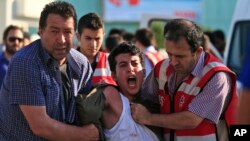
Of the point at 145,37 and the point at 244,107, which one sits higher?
the point at 244,107

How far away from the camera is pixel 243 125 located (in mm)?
2912

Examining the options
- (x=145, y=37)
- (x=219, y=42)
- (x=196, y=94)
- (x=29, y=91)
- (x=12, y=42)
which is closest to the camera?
(x=29, y=91)

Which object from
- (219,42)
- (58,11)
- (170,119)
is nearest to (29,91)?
(58,11)

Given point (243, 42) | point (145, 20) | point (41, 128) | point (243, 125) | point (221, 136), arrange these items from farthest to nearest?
point (145, 20) < point (243, 42) < point (221, 136) < point (41, 128) < point (243, 125)

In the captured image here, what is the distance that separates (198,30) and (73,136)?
3.06 feet

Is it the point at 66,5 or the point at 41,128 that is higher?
the point at 66,5

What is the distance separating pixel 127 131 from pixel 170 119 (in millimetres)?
253

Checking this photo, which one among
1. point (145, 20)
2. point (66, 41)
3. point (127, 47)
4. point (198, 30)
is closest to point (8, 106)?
point (66, 41)

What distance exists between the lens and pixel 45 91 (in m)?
3.71

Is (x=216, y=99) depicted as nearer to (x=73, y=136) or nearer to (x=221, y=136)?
(x=221, y=136)

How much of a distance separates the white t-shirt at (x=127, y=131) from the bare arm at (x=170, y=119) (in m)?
0.04

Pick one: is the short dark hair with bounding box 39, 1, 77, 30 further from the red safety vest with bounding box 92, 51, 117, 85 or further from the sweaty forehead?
the red safety vest with bounding box 92, 51, 117, 85

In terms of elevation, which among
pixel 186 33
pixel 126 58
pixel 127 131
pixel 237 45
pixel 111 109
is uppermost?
pixel 186 33

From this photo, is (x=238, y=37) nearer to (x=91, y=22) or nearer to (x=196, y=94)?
(x=91, y=22)
